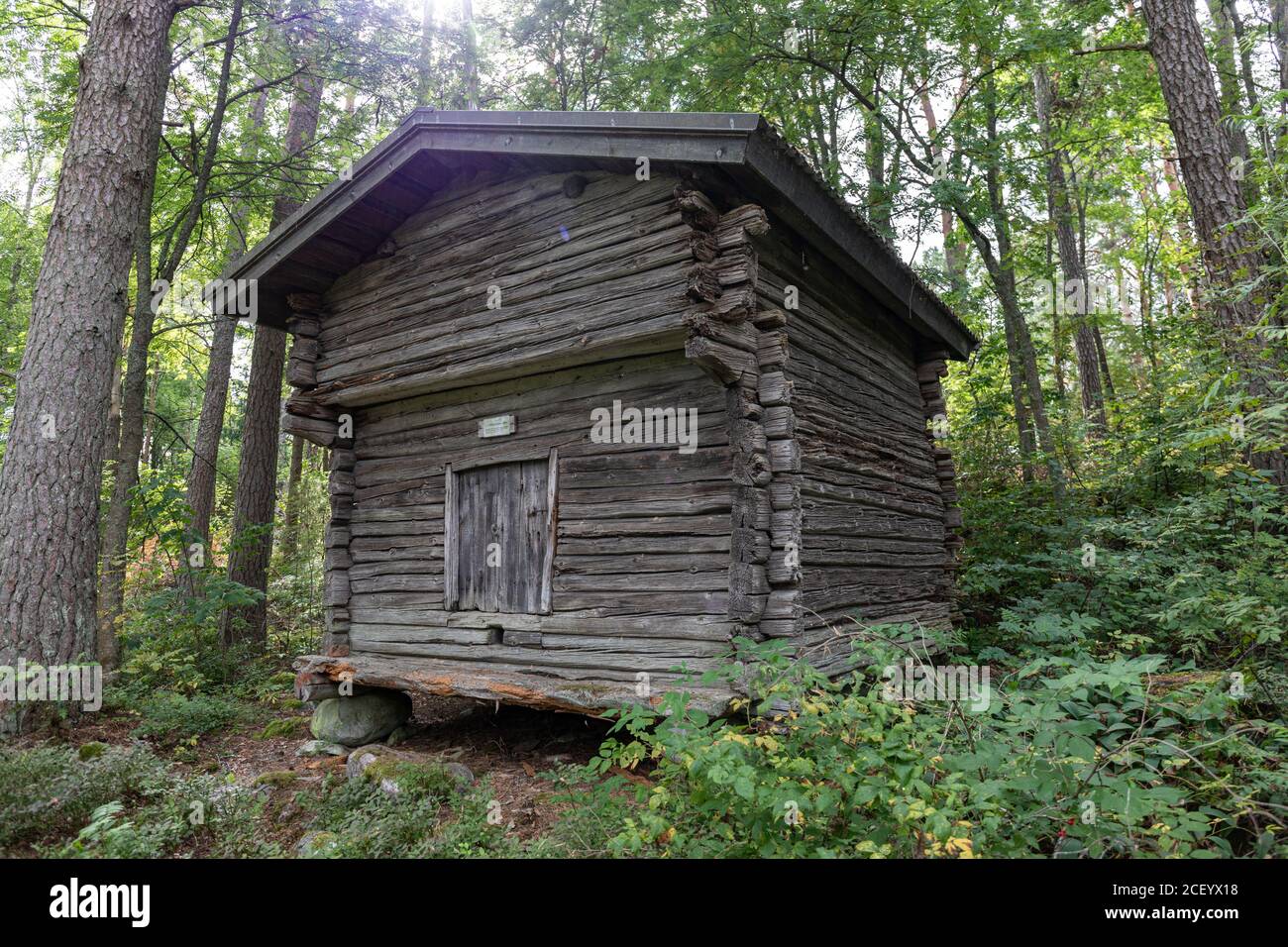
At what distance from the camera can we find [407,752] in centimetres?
693

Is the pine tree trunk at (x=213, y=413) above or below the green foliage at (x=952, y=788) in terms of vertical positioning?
above

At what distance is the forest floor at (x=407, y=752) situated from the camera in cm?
531

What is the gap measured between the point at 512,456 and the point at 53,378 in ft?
13.6

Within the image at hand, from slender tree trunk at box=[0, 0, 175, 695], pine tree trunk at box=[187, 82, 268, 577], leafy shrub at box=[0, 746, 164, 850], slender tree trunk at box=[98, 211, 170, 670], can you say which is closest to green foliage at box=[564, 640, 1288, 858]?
leafy shrub at box=[0, 746, 164, 850]

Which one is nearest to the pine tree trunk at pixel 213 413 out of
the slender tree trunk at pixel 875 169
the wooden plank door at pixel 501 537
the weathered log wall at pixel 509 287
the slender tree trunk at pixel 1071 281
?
the weathered log wall at pixel 509 287

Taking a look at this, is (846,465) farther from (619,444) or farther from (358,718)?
(358,718)

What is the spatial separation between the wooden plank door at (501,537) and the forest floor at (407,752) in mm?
1373

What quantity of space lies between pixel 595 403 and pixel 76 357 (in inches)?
187

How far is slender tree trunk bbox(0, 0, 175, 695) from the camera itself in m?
6.45

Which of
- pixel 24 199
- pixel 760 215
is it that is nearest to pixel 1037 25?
pixel 760 215

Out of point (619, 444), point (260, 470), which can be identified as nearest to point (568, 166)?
point (619, 444)

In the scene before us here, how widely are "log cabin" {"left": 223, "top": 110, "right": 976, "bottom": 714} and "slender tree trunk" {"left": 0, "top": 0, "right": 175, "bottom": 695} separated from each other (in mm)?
1345

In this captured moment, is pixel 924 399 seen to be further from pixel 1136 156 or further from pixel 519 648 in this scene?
pixel 1136 156

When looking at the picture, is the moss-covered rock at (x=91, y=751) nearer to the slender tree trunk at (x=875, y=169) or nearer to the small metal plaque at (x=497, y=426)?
the small metal plaque at (x=497, y=426)
